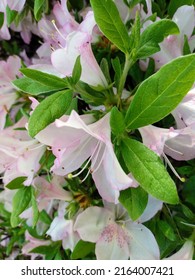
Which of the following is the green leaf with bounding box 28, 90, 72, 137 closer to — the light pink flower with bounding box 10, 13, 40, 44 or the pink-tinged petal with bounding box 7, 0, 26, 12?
the pink-tinged petal with bounding box 7, 0, 26, 12

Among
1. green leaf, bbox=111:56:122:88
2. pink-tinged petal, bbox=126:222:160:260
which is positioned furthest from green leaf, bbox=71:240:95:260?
green leaf, bbox=111:56:122:88

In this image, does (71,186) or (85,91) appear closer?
(85,91)

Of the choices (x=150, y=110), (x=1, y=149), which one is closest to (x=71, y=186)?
(x=1, y=149)

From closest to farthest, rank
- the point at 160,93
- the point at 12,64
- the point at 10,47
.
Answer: the point at 160,93 → the point at 12,64 → the point at 10,47

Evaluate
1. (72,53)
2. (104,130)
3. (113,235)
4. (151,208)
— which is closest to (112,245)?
(113,235)

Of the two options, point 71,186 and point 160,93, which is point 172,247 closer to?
point 71,186

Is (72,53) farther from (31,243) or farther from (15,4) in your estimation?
(31,243)

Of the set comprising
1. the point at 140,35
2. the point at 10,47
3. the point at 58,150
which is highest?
the point at 140,35

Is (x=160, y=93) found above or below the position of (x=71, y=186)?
above
